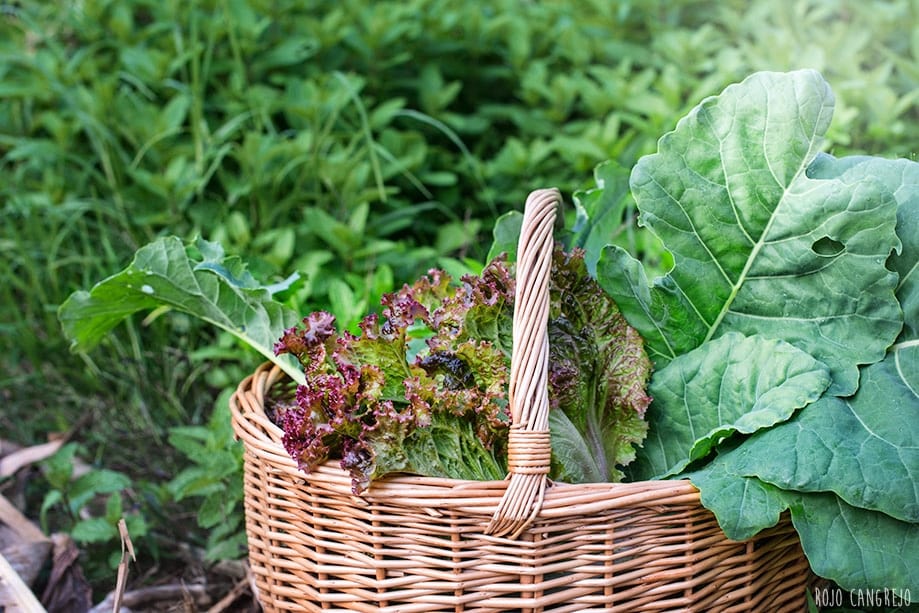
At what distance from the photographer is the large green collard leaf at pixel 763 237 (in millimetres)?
1520

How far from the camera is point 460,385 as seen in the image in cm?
151

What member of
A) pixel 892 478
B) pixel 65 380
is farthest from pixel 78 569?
pixel 892 478

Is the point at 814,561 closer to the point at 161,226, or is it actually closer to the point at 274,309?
the point at 274,309

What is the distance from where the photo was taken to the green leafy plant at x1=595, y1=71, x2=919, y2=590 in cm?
139

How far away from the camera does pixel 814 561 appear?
138cm

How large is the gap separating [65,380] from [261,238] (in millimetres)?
786

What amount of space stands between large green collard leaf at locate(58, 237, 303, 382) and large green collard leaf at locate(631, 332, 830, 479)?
685 millimetres

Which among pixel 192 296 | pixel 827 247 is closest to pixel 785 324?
pixel 827 247

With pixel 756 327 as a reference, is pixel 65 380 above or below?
below

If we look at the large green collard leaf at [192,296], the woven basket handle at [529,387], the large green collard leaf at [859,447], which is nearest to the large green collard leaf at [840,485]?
the large green collard leaf at [859,447]

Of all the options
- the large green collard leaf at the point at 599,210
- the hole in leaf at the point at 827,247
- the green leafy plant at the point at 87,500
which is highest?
the hole in leaf at the point at 827,247

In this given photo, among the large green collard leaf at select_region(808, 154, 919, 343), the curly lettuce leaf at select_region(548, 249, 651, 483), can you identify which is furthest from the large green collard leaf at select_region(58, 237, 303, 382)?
the large green collard leaf at select_region(808, 154, 919, 343)

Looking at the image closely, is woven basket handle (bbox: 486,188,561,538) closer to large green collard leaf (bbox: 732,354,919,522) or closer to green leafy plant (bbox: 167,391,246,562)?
large green collard leaf (bbox: 732,354,919,522)

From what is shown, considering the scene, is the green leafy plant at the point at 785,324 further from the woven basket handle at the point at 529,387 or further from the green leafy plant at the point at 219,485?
the green leafy plant at the point at 219,485
